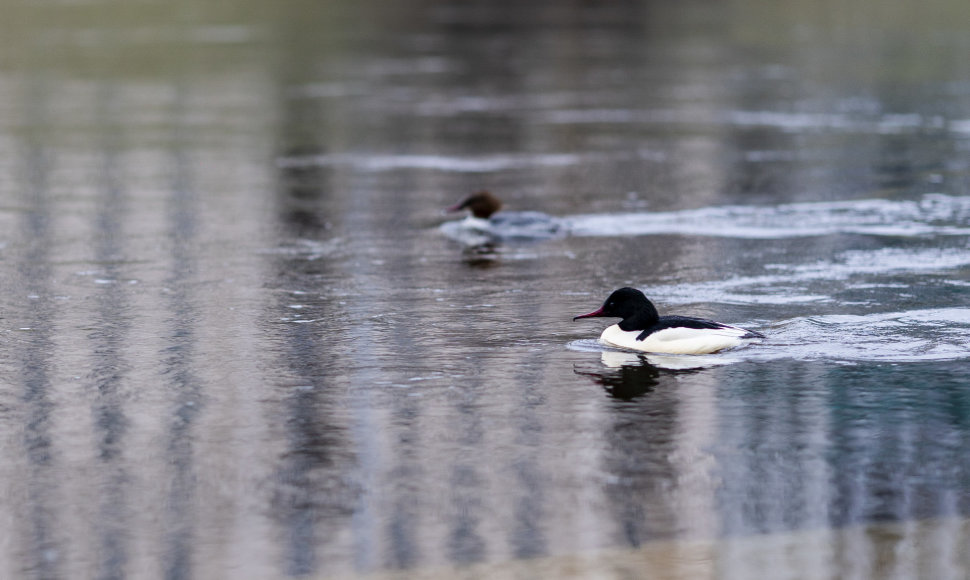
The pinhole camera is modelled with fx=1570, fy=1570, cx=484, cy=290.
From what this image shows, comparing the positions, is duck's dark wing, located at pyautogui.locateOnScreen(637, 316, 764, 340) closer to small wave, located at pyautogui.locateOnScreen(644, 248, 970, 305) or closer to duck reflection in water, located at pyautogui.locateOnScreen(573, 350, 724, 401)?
duck reflection in water, located at pyautogui.locateOnScreen(573, 350, 724, 401)

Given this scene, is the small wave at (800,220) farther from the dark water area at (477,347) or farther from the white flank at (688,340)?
the white flank at (688,340)

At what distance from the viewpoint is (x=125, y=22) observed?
67875 mm

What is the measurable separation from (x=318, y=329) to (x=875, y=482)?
5.75 m

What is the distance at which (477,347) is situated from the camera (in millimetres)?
13242

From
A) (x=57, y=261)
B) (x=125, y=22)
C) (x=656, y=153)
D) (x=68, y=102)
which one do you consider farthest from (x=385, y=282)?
(x=125, y=22)

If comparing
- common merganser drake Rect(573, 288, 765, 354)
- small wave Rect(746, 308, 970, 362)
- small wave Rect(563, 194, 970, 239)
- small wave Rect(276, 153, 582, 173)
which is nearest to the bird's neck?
common merganser drake Rect(573, 288, 765, 354)

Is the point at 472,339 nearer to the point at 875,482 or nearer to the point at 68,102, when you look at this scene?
the point at 875,482

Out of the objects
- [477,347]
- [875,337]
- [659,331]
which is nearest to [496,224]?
[477,347]

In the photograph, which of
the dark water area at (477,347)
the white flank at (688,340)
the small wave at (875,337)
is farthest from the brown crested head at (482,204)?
the white flank at (688,340)

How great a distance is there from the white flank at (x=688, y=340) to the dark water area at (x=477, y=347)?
0.12 metres

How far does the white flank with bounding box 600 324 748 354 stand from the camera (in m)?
12.7

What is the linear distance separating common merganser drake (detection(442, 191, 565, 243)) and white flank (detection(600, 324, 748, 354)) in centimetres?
641

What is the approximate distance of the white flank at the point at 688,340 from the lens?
1266 cm

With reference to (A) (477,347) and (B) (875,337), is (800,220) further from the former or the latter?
(A) (477,347)
